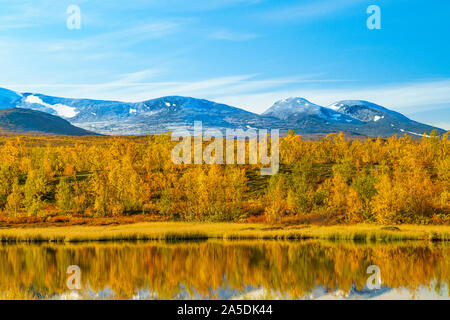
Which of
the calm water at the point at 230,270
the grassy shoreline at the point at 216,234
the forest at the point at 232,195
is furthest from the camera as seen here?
the forest at the point at 232,195

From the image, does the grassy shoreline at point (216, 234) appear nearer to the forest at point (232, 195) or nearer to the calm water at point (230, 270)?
the calm water at point (230, 270)

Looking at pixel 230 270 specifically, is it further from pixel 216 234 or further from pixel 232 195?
pixel 232 195

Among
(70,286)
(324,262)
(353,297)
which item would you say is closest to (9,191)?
(70,286)

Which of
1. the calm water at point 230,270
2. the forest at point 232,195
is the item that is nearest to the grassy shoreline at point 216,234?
the calm water at point 230,270

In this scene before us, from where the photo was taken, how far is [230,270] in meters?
35.5

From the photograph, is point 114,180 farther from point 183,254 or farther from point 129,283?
point 129,283

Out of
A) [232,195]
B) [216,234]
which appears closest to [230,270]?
[216,234]

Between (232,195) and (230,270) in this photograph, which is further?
(232,195)

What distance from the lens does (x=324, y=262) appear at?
38.2 m

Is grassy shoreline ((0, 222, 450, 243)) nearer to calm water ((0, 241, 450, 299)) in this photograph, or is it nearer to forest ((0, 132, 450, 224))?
calm water ((0, 241, 450, 299))

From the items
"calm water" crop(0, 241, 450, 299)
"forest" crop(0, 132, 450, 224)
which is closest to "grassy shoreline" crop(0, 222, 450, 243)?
"calm water" crop(0, 241, 450, 299)

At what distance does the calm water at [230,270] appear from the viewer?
94.5ft
